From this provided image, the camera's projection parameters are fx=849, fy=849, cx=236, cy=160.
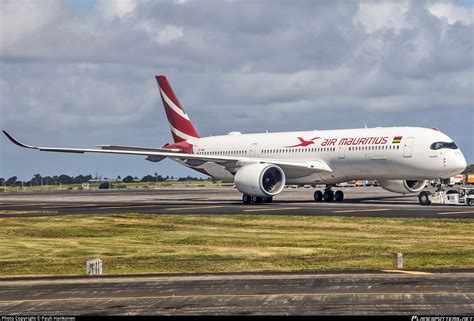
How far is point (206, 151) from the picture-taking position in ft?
246

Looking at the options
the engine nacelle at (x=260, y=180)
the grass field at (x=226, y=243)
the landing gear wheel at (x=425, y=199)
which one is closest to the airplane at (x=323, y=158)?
the engine nacelle at (x=260, y=180)

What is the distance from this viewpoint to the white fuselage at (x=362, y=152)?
58.3 metres

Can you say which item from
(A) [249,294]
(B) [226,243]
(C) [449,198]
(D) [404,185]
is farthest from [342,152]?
(A) [249,294]

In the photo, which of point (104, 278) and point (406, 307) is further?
point (104, 278)

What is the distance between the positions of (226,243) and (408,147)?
2540 centimetres

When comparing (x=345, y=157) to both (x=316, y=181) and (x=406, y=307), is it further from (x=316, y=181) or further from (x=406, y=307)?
(x=406, y=307)

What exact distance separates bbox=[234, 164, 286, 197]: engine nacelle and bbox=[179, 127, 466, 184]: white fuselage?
8.95 ft

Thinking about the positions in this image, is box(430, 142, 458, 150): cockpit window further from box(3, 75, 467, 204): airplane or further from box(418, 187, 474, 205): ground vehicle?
box(418, 187, 474, 205): ground vehicle

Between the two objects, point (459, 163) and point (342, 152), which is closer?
point (459, 163)

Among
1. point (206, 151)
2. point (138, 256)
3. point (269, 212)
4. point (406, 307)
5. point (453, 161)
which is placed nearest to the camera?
point (406, 307)

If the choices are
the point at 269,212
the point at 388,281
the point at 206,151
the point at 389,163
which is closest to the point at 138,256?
the point at 388,281

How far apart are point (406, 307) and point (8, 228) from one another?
31.4 metres

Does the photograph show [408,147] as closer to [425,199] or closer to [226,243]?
[425,199]

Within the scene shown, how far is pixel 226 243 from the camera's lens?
122 feet
